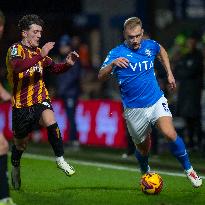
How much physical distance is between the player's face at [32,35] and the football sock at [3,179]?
2605 millimetres

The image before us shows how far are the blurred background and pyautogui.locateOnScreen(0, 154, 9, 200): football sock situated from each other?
3118 millimetres

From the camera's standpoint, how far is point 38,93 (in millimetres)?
11688

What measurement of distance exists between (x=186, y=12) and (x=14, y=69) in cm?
1285

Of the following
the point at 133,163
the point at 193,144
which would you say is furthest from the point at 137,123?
the point at 193,144

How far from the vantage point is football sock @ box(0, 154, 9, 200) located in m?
9.11

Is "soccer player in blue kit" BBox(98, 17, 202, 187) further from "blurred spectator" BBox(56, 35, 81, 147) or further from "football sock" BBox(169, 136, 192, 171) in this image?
"blurred spectator" BBox(56, 35, 81, 147)

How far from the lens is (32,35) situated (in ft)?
37.9

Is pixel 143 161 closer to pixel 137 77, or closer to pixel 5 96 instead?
pixel 137 77

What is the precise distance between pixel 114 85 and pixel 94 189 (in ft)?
39.2

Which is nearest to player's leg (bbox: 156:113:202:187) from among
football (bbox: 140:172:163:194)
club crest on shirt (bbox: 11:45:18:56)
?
football (bbox: 140:172:163:194)

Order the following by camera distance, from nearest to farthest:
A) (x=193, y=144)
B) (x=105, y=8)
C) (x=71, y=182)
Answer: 1. (x=71, y=182)
2. (x=193, y=144)
3. (x=105, y=8)

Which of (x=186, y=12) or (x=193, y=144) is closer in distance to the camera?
(x=193, y=144)

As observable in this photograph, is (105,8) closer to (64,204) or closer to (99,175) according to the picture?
(99,175)

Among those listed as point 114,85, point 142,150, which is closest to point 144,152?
point 142,150
